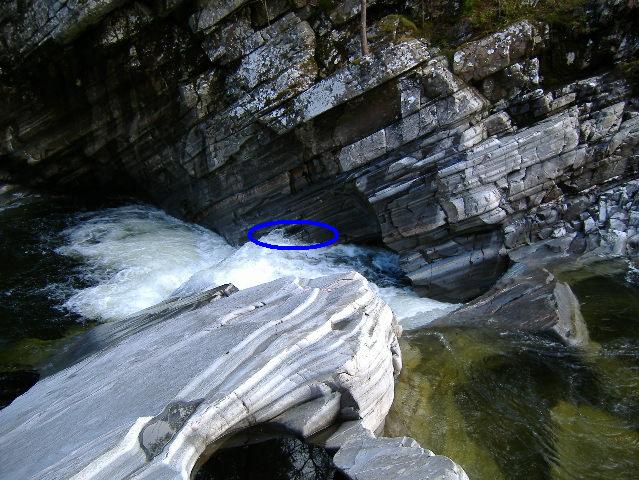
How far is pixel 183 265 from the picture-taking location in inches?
638

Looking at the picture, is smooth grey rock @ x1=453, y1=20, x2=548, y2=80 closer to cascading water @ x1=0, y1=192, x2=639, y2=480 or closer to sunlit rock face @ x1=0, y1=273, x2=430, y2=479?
cascading water @ x1=0, y1=192, x2=639, y2=480

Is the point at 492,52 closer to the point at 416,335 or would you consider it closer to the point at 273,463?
the point at 416,335

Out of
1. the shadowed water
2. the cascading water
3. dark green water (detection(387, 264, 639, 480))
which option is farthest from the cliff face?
the shadowed water

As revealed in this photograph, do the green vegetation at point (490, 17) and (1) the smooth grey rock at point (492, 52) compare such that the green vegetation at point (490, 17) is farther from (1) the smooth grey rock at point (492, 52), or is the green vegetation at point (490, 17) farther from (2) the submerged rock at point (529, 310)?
(2) the submerged rock at point (529, 310)

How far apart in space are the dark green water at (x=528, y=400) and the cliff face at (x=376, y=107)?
3.96 meters

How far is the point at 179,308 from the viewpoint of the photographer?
449 inches

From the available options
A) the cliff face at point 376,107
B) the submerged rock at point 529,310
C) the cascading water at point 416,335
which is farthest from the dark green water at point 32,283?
the submerged rock at point 529,310

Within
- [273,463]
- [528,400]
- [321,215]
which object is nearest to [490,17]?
[321,215]

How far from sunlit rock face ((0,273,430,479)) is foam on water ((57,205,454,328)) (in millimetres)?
4378

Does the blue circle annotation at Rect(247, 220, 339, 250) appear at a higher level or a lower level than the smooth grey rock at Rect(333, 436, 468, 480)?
higher

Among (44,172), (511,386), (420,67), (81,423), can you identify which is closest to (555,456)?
(511,386)

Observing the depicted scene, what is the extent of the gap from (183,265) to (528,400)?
36.4ft

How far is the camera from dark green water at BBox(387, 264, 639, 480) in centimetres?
756

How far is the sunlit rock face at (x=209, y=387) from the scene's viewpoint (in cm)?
620
